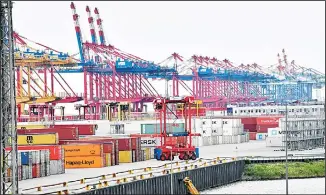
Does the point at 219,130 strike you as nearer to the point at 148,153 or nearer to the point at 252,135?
the point at 252,135

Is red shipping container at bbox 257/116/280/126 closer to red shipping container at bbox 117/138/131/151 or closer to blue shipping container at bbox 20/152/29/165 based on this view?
red shipping container at bbox 117/138/131/151

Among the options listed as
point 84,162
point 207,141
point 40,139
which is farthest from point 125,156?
point 207,141

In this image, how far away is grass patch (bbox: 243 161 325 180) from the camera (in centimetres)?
6856

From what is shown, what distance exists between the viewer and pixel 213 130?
10000 cm

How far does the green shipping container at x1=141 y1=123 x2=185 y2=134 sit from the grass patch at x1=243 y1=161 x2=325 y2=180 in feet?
66.8

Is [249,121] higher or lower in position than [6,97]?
lower

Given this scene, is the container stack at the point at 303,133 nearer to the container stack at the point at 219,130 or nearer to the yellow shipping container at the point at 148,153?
the container stack at the point at 219,130

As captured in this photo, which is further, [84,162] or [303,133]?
[303,133]

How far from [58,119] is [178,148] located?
193 feet

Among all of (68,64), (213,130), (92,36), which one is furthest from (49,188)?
(92,36)

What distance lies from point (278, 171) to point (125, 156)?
11.9 meters

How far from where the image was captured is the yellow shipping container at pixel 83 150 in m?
63.3

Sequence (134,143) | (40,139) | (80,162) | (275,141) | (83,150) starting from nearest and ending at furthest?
(83,150) → (80,162) → (40,139) → (134,143) → (275,141)

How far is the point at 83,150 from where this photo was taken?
63.8 m
